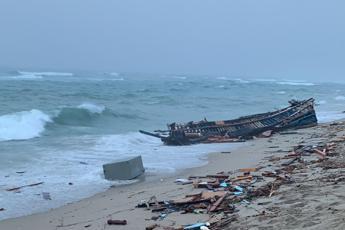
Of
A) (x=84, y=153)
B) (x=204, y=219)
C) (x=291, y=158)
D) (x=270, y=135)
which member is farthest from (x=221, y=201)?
(x=270, y=135)

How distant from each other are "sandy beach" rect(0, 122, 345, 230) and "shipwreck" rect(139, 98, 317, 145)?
6412 mm

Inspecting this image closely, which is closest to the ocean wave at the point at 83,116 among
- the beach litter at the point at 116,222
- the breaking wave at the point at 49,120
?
the breaking wave at the point at 49,120

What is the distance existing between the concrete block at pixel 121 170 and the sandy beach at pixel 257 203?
616 mm

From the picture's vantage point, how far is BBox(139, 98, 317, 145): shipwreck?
19.5 metres

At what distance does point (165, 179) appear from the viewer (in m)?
11.6

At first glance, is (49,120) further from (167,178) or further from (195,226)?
(195,226)

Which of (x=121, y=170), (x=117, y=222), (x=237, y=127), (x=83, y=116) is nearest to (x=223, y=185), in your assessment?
(x=117, y=222)

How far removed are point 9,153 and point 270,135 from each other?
11.1 m

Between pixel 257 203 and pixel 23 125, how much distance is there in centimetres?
1770

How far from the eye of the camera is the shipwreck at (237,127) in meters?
19.5

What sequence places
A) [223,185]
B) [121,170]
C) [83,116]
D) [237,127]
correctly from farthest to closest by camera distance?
[83,116], [237,127], [121,170], [223,185]

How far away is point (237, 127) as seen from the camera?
840 inches

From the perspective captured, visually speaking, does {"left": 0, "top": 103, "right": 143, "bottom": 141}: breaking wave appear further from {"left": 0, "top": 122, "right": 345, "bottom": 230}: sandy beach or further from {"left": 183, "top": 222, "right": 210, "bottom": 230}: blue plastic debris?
{"left": 183, "top": 222, "right": 210, "bottom": 230}: blue plastic debris

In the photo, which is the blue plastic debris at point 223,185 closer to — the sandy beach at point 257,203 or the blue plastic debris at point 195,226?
the sandy beach at point 257,203
